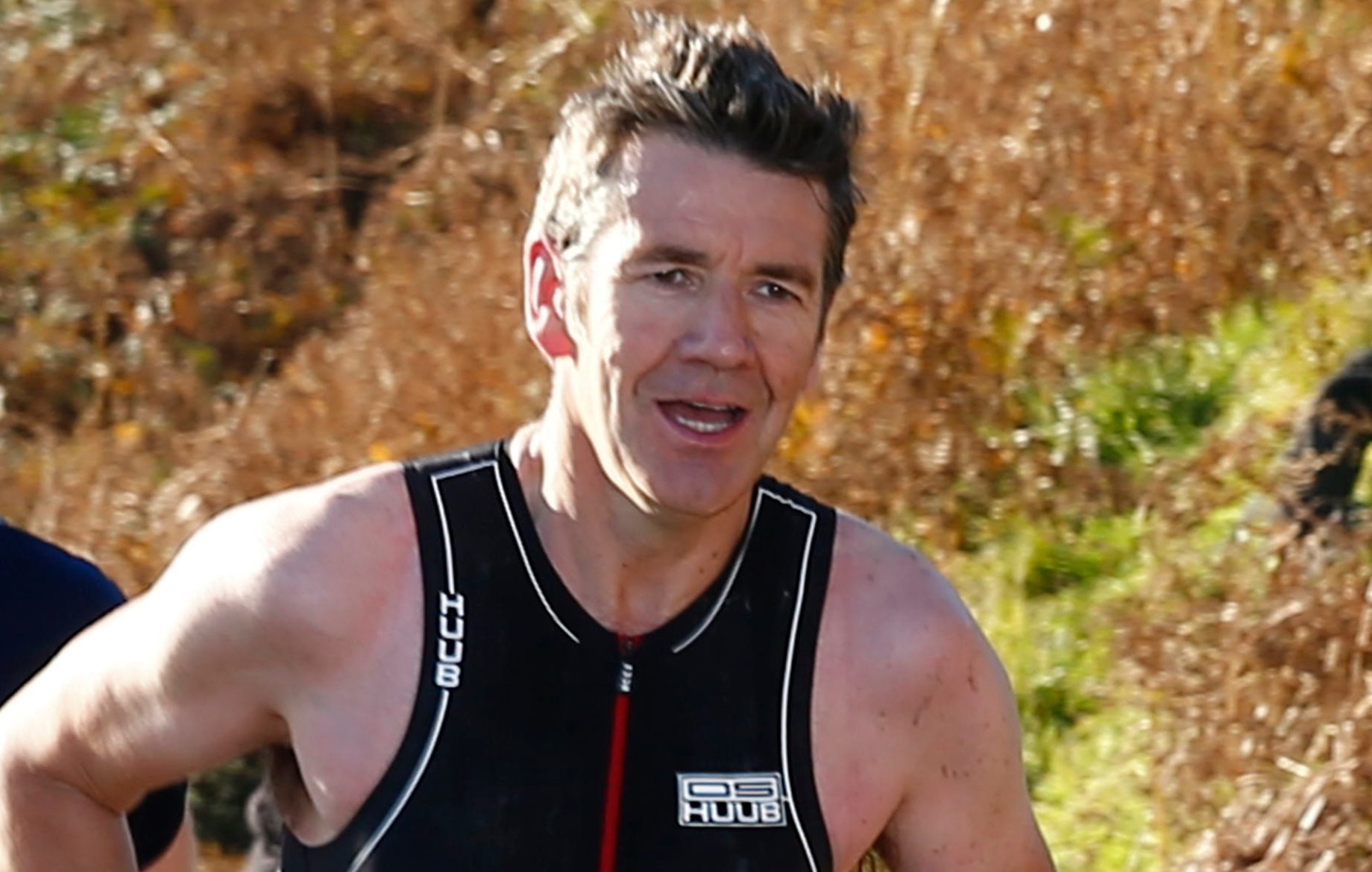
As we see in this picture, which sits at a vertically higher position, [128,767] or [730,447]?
[730,447]

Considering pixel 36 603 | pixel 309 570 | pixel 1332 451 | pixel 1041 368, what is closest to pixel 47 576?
pixel 36 603

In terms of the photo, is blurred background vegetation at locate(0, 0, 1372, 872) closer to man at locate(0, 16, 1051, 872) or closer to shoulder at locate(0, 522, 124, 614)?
man at locate(0, 16, 1051, 872)

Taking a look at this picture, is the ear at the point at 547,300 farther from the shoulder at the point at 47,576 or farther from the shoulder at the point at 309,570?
the shoulder at the point at 47,576

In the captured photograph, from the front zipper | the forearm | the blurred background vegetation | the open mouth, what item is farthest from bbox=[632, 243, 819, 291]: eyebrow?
the blurred background vegetation

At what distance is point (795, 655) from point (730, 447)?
0.25 meters

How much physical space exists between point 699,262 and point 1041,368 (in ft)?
13.9

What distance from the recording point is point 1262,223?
6.71m

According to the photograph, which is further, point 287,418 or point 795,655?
point 287,418

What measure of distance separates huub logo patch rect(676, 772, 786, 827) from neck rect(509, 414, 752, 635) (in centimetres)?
17

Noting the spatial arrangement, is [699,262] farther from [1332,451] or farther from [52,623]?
[1332,451]

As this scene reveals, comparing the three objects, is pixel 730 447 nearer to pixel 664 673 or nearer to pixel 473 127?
pixel 664 673

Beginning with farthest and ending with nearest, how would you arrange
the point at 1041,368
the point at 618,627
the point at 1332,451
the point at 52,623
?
the point at 1041,368 → the point at 1332,451 → the point at 52,623 → the point at 618,627

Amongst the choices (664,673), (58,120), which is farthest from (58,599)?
(58,120)

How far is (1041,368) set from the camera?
6.62m
